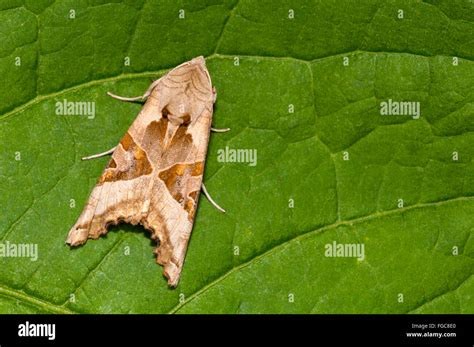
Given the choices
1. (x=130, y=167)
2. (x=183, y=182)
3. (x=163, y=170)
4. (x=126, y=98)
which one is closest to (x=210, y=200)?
(x=183, y=182)

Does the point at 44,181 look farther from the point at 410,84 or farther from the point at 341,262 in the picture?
the point at 410,84

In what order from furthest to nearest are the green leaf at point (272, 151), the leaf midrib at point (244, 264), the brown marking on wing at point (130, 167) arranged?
the brown marking on wing at point (130, 167) < the green leaf at point (272, 151) < the leaf midrib at point (244, 264)

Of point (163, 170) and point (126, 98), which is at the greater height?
point (126, 98)

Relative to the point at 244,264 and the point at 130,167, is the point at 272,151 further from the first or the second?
the point at 130,167

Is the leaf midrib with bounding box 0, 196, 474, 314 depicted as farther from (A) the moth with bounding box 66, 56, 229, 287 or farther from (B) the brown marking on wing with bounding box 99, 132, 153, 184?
(B) the brown marking on wing with bounding box 99, 132, 153, 184

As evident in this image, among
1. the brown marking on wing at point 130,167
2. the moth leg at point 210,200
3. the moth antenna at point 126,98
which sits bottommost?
the moth leg at point 210,200

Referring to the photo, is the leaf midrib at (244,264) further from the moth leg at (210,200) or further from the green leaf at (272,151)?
the moth leg at (210,200)

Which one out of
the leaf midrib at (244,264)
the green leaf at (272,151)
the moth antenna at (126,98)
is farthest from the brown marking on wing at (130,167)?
the leaf midrib at (244,264)
